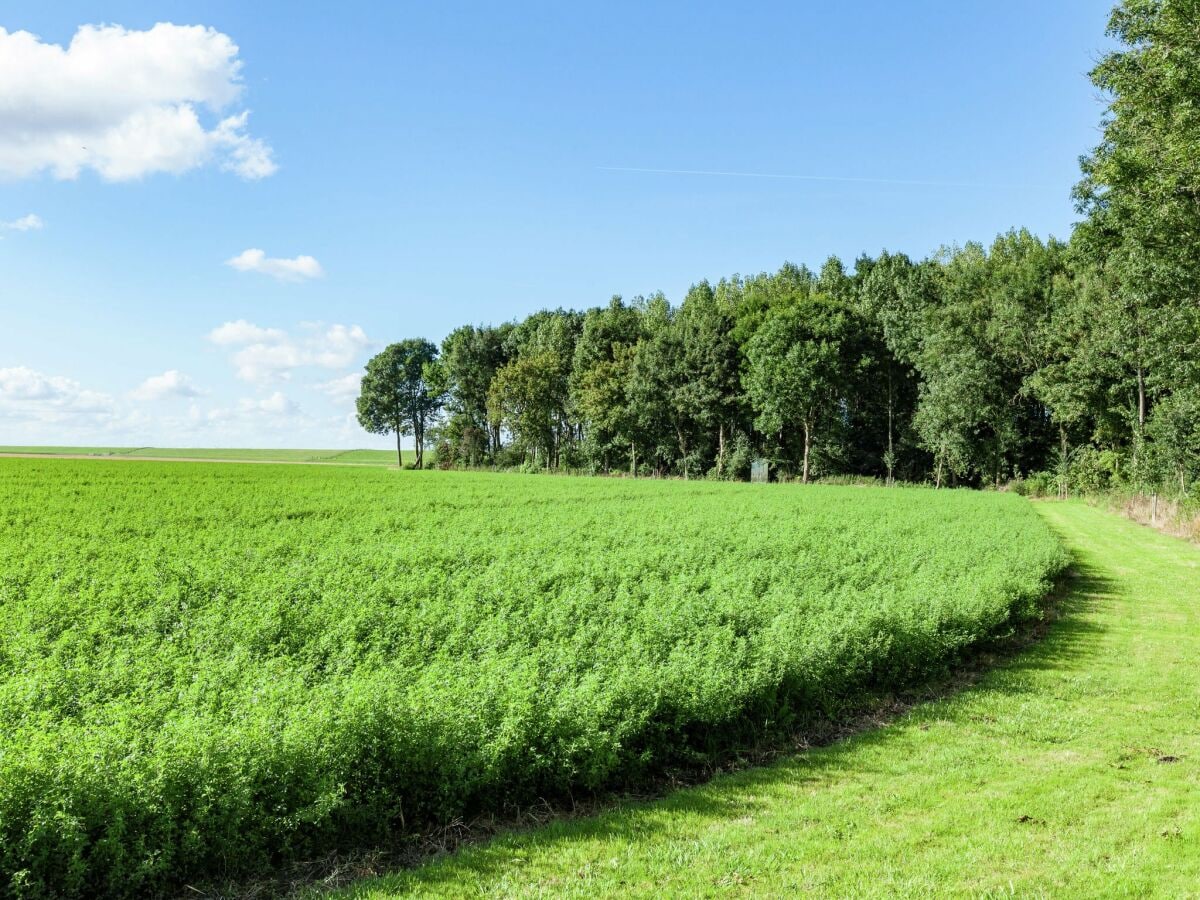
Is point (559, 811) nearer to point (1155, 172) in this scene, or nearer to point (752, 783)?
point (752, 783)

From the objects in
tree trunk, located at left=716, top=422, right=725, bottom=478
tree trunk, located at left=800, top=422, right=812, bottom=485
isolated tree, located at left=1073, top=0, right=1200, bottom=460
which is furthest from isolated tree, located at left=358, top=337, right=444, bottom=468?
isolated tree, located at left=1073, top=0, right=1200, bottom=460

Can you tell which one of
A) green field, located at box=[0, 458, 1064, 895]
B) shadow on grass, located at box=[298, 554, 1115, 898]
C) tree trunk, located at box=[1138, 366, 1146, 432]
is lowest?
shadow on grass, located at box=[298, 554, 1115, 898]

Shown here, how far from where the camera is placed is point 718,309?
77.1 metres

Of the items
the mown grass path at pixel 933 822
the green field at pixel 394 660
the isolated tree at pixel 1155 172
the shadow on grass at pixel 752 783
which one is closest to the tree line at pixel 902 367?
the isolated tree at pixel 1155 172

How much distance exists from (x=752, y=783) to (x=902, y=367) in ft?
226

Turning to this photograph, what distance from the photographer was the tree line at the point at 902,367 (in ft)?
86.1

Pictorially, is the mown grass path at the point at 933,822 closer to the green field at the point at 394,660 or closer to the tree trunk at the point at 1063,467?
the green field at the point at 394,660

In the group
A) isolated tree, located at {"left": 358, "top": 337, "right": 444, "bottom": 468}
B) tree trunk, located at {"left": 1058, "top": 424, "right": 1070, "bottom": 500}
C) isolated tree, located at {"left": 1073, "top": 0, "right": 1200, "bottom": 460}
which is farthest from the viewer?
isolated tree, located at {"left": 358, "top": 337, "right": 444, "bottom": 468}

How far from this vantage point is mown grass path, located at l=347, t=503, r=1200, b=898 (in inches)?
241

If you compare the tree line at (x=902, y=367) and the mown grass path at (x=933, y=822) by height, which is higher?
the tree line at (x=902, y=367)

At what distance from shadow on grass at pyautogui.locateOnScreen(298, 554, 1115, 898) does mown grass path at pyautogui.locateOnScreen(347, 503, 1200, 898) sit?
0.11 ft

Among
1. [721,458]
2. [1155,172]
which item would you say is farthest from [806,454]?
[1155,172]

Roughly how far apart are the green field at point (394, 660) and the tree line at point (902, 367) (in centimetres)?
1428

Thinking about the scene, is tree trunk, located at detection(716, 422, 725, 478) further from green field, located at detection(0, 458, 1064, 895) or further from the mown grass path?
the mown grass path
